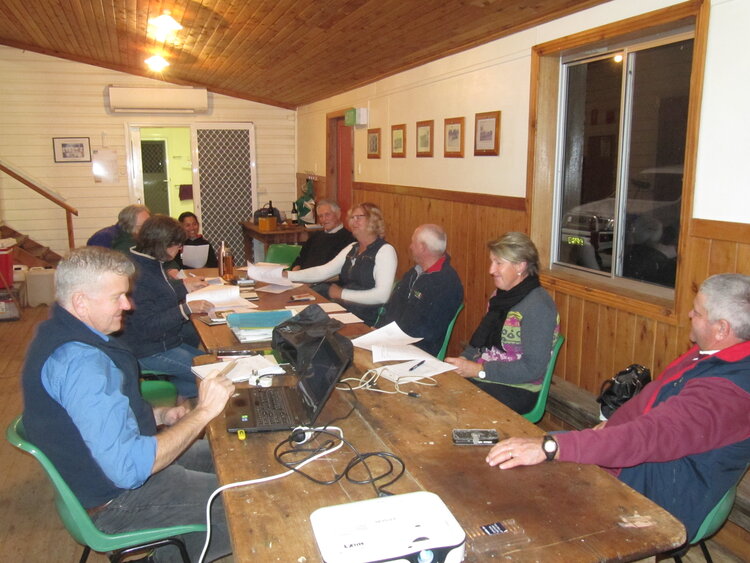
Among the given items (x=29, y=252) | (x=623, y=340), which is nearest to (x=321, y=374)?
(x=623, y=340)

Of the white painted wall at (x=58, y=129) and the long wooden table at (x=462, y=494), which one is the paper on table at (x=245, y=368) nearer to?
the long wooden table at (x=462, y=494)

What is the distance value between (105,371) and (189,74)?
294 inches

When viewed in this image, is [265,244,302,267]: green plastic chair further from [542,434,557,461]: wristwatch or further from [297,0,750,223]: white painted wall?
[542,434,557,461]: wristwatch

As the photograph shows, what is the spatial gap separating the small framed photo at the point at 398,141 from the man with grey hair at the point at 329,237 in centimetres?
101

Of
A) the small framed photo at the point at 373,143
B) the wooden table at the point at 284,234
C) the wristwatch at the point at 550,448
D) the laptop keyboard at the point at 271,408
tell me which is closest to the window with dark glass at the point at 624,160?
the wristwatch at the point at 550,448

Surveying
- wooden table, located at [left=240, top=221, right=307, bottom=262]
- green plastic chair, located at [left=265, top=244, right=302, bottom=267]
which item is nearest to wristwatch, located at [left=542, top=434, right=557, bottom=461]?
green plastic chair, located at [left=265, top=244, right=302, bottom=267]

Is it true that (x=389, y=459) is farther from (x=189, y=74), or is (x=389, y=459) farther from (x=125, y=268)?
(x=189, y=74)

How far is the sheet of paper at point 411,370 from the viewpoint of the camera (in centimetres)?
237

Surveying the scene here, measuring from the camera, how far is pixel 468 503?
59.0 inches

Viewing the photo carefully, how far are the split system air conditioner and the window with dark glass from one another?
6.32 m

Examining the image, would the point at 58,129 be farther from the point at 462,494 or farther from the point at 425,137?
the point at 462,494

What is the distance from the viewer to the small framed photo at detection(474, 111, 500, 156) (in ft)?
13.9

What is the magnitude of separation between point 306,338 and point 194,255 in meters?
3.44

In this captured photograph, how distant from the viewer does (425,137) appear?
17.3ft
